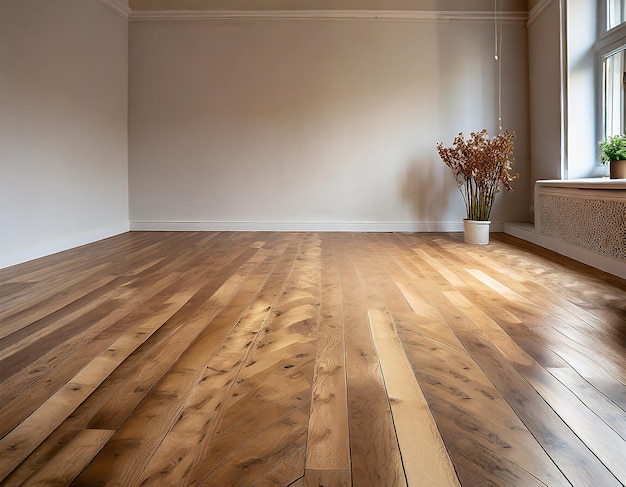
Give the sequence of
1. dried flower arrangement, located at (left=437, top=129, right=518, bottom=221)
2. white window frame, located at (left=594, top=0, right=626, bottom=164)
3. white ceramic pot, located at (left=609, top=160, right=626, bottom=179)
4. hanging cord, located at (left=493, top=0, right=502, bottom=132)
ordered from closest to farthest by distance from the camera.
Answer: white ceramic pot, located at (left=609, top=160, right=626, bottom=179) → white window frame, located at (left=594, top=0, right=626, bottom=164) → dried flower arrangement, located at (left=437, top=129, right=518, bottom=221) → hanging cord, located at (left=493, top=0, right=502, bottom=132)

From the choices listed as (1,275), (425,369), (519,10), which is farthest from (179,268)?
(519,10)

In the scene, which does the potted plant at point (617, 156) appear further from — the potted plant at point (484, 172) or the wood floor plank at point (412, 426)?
the wood floor plank at point (412, 426)

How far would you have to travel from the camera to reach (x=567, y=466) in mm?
992

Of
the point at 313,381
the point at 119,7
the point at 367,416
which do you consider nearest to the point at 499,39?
the point at 119,7

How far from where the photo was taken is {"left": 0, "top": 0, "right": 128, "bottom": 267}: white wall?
366cm

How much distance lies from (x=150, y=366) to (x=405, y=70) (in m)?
4.95

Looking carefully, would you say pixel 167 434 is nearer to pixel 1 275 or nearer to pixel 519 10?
pixel 1 275

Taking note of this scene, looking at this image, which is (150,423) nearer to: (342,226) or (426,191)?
(342,226)

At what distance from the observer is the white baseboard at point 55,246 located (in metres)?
3.61

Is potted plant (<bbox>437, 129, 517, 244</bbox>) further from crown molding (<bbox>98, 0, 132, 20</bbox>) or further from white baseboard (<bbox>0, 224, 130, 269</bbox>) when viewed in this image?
crown molding (<bbox>98, 0, 132, 20</bbox>)

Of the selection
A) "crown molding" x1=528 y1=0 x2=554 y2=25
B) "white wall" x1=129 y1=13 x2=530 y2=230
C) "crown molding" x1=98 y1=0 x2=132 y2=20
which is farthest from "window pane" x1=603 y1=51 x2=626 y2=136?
"crown molding" x1=98 y1=0 x2=132 y2=20

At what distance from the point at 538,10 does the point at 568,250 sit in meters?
2.86

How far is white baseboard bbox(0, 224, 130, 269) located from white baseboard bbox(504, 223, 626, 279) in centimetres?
421

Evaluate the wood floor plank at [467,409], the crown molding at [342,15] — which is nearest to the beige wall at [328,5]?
the crown molding at [342,15]
